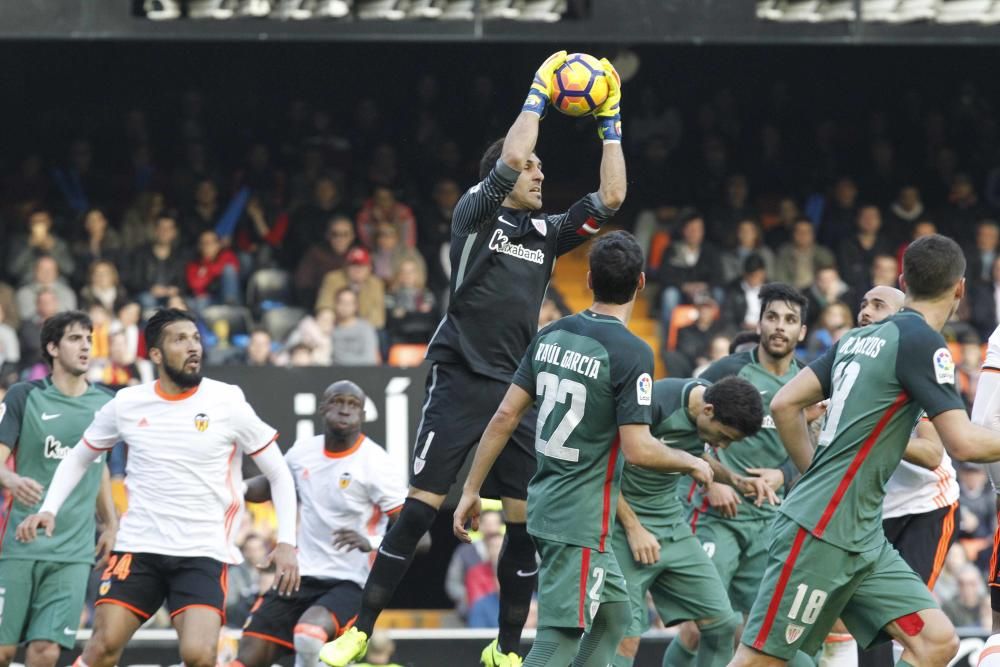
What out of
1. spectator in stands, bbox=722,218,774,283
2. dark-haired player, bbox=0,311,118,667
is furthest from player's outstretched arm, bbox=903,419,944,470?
spectator in stands, bbox=722,218,774,283

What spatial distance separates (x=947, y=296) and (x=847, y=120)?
15.6 metres

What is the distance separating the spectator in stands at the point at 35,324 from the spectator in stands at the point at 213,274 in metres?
1.57

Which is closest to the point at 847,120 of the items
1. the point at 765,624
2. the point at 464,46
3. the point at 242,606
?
the point at 464,46

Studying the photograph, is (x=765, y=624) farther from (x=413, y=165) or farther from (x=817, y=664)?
(x=413, y=165)

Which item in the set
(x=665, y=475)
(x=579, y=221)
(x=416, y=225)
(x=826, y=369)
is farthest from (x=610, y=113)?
(x=416, y=225)

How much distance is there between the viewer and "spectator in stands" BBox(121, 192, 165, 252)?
19.1 m

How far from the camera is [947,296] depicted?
7.20 metres

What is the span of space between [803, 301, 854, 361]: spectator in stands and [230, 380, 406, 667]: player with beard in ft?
26.7

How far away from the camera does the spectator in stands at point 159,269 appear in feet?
58.8

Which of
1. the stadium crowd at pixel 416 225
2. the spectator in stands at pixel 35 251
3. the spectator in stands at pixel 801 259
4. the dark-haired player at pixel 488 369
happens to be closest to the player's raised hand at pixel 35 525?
the dark-haired player at pixel 488 369

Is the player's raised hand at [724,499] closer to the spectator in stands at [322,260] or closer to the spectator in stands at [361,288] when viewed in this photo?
the spectator in stands at [361,288]

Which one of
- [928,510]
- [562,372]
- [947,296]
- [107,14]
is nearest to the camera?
[947,296]

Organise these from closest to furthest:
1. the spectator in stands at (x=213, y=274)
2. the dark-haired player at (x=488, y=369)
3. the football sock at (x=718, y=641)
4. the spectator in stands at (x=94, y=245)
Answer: the dark-haired player at (x=488, y=369)
the football sock at (x=718, y=641)
the spectator in stands at (x=213, y=274)
the spectator in stands at (x=94, y=245)

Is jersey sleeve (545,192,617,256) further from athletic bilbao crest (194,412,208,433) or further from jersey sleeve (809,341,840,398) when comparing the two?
athletic bilbao crest (194,412,208,433)
